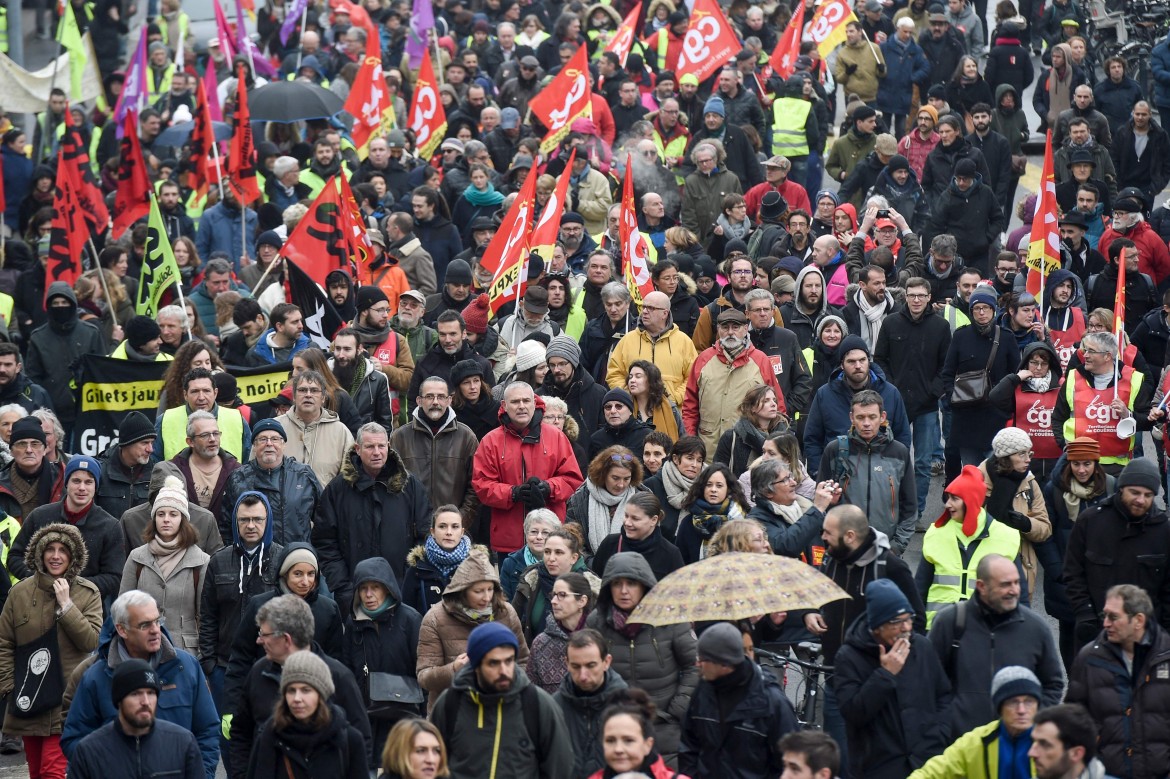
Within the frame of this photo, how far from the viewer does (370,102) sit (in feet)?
70.1

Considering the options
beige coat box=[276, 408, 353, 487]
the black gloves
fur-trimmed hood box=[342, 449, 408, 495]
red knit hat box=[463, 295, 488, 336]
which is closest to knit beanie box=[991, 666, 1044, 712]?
the black gloves

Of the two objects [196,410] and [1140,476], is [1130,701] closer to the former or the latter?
[1140,476]

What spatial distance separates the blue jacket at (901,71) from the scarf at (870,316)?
8.79 metres

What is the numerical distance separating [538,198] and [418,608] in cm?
766

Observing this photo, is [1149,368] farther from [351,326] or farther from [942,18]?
[942,18]

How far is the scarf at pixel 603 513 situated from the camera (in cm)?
1169

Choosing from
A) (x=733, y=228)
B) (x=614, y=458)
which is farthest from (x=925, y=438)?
(x=614, y=458)

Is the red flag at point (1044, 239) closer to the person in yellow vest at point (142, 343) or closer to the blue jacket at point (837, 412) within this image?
the blue jacket at point (837, 412)

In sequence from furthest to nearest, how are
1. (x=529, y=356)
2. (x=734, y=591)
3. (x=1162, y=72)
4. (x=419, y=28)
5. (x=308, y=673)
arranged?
(x=419, y=28), (x=1162, y=72), (x=529, y=356), (x=734, y=591), (x=308, y=673)

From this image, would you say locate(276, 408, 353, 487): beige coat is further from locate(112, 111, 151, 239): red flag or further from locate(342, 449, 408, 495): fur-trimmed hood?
locate(112, 111, 151, 239): red flag

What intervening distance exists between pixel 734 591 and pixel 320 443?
13.7ft

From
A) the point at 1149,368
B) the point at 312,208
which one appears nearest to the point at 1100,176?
the point at 1149,368

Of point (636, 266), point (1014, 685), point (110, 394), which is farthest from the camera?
point (636, 266)

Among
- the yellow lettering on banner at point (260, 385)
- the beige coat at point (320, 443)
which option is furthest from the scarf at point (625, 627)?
the yellow lettering on banner at point (260, 385)
